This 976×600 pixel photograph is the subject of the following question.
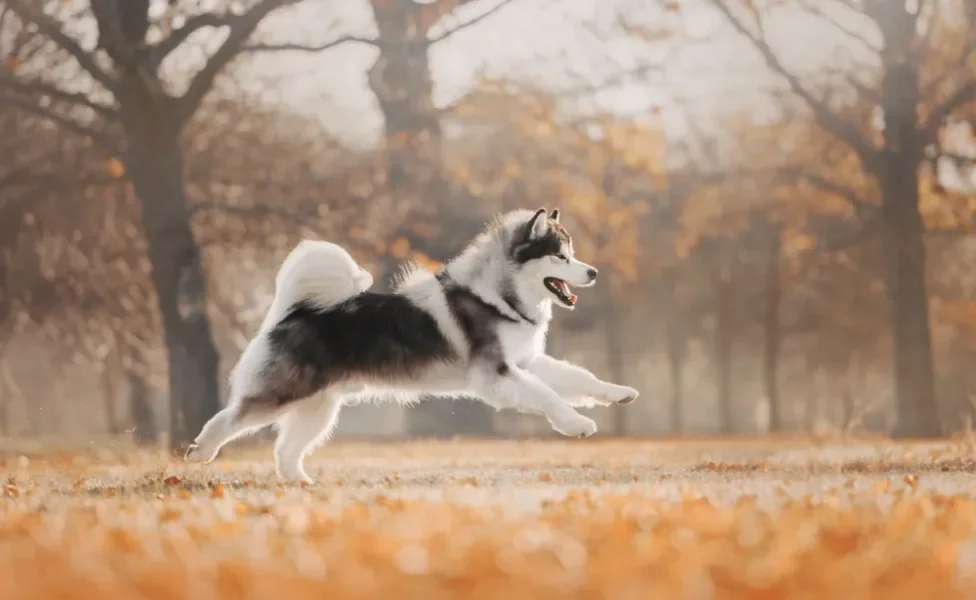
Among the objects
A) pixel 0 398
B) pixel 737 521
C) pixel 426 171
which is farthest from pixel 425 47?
pixel 0 398

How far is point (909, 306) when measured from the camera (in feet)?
58.5

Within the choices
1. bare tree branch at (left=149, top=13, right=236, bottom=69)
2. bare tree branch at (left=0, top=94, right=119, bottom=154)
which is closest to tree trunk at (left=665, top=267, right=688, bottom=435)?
bare tree branch at (left=149, top=13, right=236, bottom=69)

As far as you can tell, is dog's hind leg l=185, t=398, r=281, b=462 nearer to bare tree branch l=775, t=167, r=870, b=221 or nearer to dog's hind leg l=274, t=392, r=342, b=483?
dog's hind leg l=274, t=392, r=342, b=483

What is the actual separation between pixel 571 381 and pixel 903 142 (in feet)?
38.0

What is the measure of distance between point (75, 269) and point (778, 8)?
12637mm

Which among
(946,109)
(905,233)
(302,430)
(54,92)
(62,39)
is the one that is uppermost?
(62,39)

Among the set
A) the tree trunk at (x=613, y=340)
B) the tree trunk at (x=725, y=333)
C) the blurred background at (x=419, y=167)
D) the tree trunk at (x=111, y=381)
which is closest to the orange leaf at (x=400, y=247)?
the blurred background at (x=419, y=167)

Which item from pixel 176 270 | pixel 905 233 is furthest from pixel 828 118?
pixel 176 270

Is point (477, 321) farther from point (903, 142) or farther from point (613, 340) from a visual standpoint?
point (613, 340)

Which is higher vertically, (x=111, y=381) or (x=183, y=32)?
(x=183, y=32)

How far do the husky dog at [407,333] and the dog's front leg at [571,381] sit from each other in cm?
1

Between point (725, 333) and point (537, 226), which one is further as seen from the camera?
point (725, 333)

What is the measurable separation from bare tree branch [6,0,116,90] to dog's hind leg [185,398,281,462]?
8.45 metres

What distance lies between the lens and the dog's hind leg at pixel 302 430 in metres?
8.79
